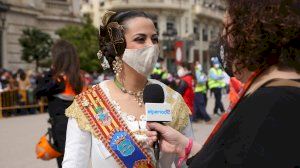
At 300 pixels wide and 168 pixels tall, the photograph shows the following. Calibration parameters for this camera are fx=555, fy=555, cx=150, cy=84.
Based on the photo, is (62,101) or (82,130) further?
(62,101)

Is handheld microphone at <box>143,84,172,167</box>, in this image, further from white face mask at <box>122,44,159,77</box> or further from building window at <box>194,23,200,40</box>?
building window at <box>194,23,200,40</box>

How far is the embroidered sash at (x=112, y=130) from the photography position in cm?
253

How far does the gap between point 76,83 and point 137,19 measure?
94.5 inches

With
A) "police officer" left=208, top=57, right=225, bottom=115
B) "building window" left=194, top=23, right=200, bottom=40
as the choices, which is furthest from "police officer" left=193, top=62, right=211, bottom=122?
"building window" left=194, top=23, right=200, bottom=40

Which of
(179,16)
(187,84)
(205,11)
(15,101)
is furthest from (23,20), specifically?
(205,11)

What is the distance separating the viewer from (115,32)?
2697mm

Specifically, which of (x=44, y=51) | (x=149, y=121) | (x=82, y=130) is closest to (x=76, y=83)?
(x=82, y=130)

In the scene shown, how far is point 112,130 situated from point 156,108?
1.76 ft

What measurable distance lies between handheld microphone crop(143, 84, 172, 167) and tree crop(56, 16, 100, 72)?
22023 mm

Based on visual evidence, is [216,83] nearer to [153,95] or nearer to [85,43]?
[85,43]

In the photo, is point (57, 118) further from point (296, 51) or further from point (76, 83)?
point (296, 51)

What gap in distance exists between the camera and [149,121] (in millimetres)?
2045

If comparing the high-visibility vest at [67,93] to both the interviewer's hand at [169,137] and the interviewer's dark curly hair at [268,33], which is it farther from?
the interviewer's dark curly hair at [268,33]

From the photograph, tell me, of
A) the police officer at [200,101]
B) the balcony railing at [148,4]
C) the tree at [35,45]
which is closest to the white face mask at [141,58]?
the police officer at [200,101]
